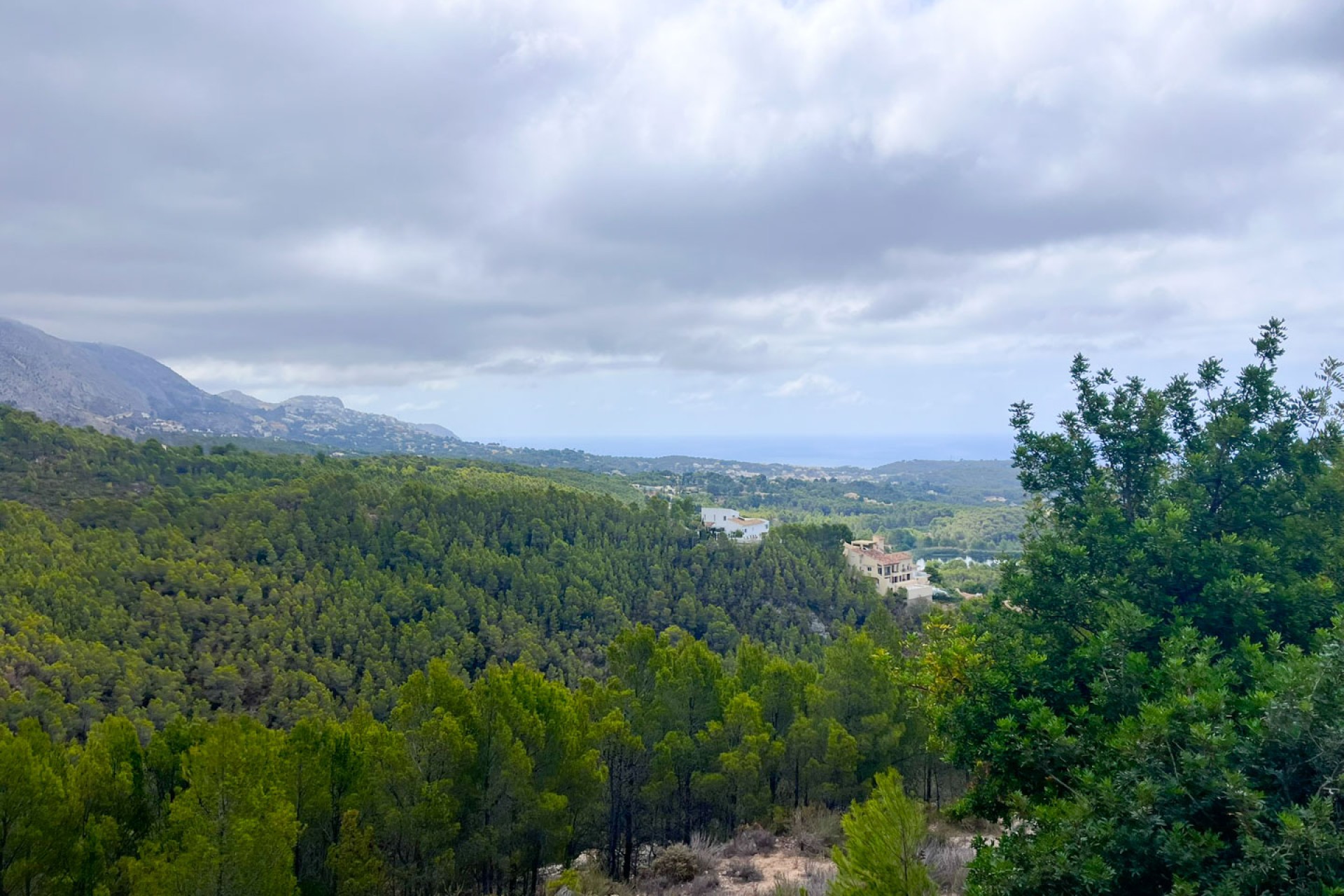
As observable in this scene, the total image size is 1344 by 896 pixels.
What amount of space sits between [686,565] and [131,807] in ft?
136

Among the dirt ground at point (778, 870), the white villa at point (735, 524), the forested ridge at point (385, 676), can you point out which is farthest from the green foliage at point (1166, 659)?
the white villa at point (735, 524)

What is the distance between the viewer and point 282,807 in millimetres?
9977

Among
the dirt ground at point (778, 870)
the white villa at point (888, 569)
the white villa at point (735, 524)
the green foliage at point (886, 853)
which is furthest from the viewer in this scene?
the white villa at point (735, 524)

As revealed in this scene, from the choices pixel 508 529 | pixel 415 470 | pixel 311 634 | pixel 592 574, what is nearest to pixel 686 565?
pixel 592 574

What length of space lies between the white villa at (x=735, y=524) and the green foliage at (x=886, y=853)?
54888mm

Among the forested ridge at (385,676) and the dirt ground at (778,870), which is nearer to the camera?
the dirt ground at (778,870)

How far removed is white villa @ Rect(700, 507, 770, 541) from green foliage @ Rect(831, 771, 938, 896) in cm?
5489

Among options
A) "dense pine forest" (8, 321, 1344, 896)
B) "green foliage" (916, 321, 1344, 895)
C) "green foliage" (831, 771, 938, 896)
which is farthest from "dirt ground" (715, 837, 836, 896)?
"green foliage" (831, 771, 938, 896)

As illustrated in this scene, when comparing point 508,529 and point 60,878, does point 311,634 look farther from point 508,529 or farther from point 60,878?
point 60,878

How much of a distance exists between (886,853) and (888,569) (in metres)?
54.1

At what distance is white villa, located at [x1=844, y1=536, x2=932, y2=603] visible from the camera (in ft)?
181

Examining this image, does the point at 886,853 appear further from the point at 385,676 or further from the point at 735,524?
the point at 735,524

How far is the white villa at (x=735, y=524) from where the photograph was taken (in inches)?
2611

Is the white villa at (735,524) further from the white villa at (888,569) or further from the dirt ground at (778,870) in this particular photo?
the dirt ground at (778,870)
